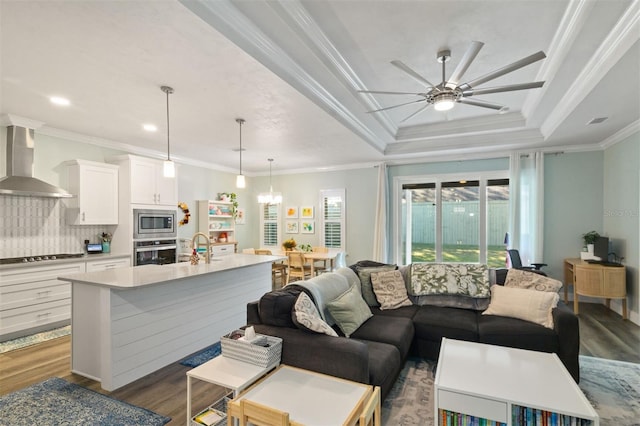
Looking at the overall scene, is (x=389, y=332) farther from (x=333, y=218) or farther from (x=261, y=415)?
(x=333, y=218)

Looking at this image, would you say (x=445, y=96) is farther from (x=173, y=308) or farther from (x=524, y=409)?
(x=173, y=308)

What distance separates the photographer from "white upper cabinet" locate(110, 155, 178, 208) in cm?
486

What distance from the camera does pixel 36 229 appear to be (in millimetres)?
4219

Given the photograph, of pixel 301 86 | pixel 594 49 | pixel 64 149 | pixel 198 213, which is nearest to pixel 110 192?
pixel 64 149

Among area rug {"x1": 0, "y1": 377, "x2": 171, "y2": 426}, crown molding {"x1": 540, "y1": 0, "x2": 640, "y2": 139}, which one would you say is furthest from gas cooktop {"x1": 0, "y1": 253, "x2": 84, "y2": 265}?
A: crown molding {"x1": 540, "y1": 0, "x2": 640, "y2": 139}

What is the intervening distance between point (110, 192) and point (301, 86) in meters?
3.69

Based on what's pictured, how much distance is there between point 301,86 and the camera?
3047 mm

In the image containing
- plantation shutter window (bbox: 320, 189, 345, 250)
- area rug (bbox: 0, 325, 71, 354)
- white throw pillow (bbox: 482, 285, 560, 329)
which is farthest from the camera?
plantation shutter window (bbox: 320, 189, 345, 250)

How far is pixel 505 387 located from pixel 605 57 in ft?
9.22

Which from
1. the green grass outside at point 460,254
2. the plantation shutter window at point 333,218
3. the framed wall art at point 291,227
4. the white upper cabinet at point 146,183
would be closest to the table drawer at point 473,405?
the green grass outside at point 460,254

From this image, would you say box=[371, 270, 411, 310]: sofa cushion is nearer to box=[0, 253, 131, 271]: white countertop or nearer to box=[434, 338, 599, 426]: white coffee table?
box=[434, 338, 599, 426]: white coffee table

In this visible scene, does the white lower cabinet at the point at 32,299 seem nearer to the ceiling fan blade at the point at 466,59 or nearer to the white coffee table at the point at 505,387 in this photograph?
the white coffee table at the point at 505,387

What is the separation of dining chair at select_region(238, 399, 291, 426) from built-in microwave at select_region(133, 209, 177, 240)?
4275 mm

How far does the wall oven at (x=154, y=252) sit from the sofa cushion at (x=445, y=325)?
14.2 ft
